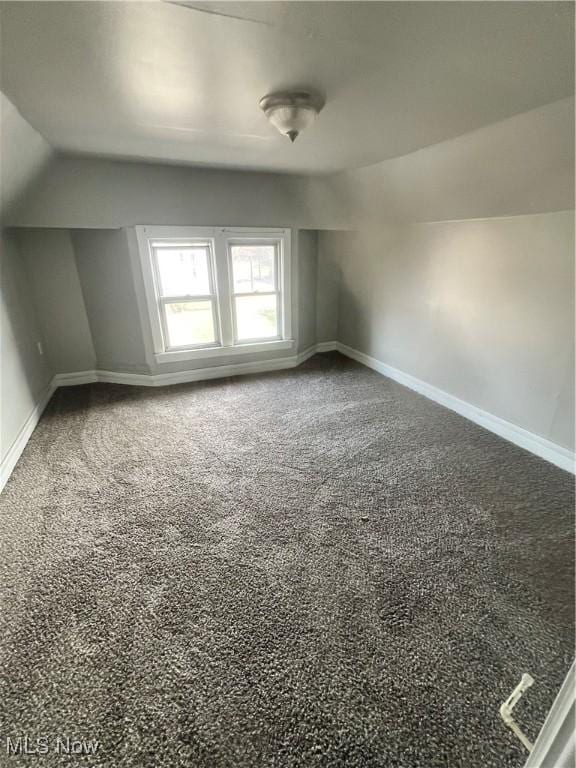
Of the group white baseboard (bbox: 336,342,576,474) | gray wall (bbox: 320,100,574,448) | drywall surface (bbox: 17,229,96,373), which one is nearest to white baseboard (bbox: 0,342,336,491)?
drywall surface (bbox: 17,229,96,373)

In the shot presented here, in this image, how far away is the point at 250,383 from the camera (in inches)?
147

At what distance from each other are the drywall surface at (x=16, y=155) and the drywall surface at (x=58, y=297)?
1.67ft

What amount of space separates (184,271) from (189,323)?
0.55 metres

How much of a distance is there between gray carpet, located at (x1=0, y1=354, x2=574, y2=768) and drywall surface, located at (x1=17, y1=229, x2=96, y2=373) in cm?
121

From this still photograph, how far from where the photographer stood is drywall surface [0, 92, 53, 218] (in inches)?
67.7

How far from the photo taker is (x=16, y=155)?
2027 millimetres

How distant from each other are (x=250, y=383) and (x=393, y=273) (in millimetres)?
1902

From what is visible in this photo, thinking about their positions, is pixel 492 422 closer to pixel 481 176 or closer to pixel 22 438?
pixel 481 176

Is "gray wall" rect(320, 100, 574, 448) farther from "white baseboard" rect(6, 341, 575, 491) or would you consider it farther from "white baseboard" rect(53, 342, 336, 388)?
"white baseboard" rect(53, 342, 336, 388)

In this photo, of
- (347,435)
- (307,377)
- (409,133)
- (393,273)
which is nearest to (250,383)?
(307,377)

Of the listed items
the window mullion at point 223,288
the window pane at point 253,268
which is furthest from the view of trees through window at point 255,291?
A: the window mullion at point 223,288

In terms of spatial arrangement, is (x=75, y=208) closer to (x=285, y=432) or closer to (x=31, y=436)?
(x=31, y=436)

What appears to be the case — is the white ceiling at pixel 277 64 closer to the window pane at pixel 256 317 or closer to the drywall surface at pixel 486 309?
the drywall surface at pixel 486 309

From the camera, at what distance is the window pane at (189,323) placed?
3619mm
